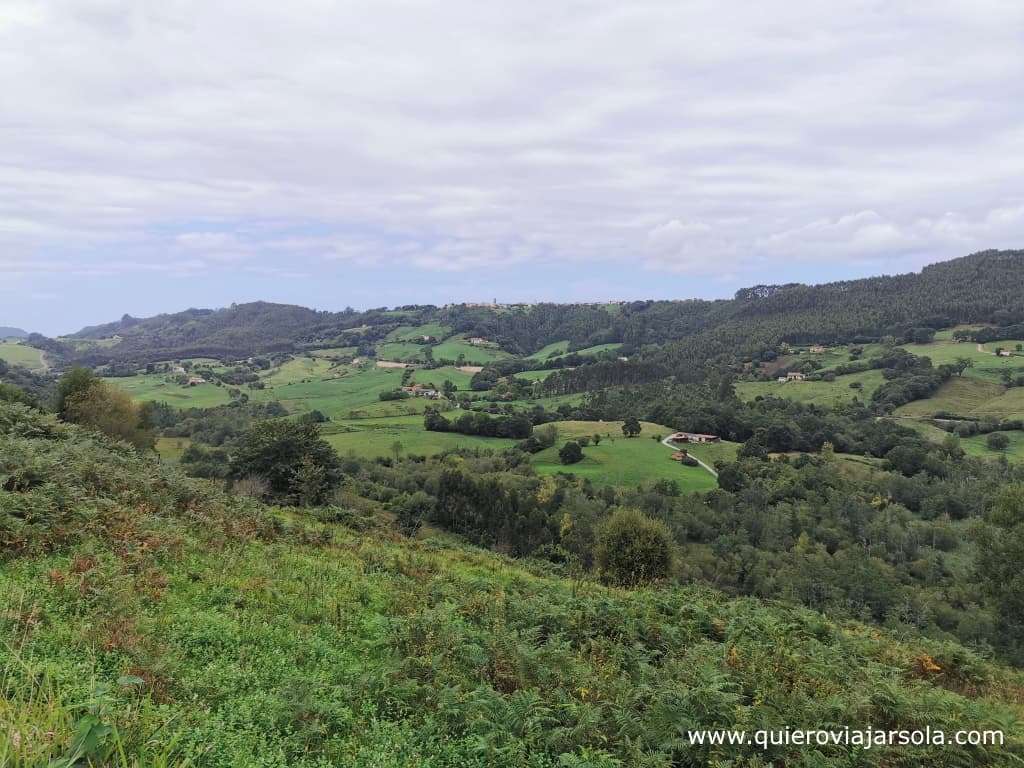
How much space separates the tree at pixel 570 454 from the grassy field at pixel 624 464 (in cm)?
Result: 93

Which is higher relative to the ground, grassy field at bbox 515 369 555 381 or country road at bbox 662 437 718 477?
grassy field at bbox 515 369 555 381

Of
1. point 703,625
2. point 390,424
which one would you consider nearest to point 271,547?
point 703,625

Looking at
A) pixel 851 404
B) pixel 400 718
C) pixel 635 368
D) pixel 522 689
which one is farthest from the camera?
pixel 635 368

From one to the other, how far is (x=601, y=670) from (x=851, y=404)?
133m

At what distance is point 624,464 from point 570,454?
8.66m

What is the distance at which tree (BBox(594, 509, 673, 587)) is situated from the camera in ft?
84.4

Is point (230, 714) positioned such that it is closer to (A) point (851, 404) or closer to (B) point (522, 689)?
(B) point (522, 689)

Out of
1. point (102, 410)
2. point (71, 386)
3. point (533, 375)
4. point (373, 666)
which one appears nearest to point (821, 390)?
point (533, 375)

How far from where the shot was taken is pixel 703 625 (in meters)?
12.6

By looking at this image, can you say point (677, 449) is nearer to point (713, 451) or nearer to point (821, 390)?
point (713, 451)

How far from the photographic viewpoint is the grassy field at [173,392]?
124125mm

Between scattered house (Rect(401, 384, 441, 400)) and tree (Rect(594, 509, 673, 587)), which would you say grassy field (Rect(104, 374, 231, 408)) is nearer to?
scattered house (Rect(401, 384, 441, 400))

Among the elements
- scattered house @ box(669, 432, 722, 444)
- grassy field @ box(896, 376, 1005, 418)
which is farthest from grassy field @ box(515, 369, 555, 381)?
grassy field @ box(896, 376, 1005, 418)

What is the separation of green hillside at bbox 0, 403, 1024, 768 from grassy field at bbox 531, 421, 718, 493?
216ft
